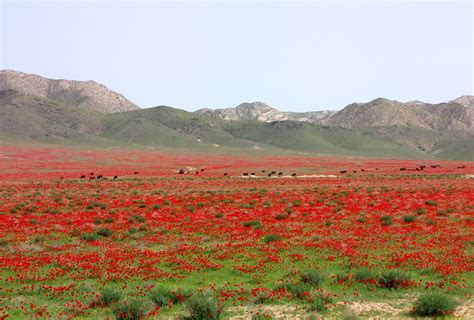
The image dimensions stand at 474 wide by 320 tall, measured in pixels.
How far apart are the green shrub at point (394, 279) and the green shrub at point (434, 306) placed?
2.22 meters

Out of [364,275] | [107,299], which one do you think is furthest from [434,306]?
[107,299]

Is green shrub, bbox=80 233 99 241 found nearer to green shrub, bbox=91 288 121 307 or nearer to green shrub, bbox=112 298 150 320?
green shrub, bbox=91 288 121 307

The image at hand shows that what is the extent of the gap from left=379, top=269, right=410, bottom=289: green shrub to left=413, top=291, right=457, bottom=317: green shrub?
222cm

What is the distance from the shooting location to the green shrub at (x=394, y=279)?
12516mm

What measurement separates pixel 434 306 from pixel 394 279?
245 centimetres

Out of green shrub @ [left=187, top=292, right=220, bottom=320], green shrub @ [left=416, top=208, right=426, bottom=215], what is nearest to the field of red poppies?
green shrub @ [left=187, top=292, right=220, bottom=320]

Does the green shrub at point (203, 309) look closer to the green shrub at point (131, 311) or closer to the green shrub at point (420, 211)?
the green shrub at point (131, 311)

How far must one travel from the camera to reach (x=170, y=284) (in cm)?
1352

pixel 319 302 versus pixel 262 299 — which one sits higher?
pixel 319 302

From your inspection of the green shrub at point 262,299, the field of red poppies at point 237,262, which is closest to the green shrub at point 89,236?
the field of red poppies at point 237,262

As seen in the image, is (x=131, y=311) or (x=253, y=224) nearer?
(x=131, y=311)

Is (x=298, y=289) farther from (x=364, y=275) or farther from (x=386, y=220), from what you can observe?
(x=386, y=220)

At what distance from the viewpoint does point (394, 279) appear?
1254 centimetres

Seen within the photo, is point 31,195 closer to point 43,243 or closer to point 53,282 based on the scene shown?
point 43,243
